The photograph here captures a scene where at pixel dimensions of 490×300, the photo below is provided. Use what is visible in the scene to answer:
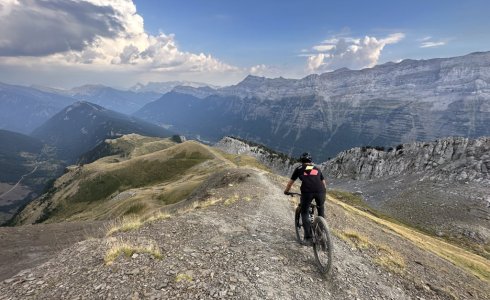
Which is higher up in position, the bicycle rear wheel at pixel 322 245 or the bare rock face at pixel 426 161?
the bicycle rear wheel at pixel 322 245

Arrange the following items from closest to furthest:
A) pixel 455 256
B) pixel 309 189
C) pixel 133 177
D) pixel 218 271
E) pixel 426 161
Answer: pixel 218 271
pixel 309 189
pixel 455 256
pixel 426 161
pixel 133 177

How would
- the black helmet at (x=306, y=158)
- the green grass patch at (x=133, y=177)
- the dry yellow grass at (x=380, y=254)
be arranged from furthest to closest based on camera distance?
the green grass patch at (x=133, y=177) < the dry yellow grass at (x=380, y=254) < the black helmet at (x=306, y=158)

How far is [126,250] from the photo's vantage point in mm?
13320

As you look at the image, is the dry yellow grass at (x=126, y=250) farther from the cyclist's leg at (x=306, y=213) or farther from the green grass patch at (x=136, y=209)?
the green grass patch at (x=136, y=209)

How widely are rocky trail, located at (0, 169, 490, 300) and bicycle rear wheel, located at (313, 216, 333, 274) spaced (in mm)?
397

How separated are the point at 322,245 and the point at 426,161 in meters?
127

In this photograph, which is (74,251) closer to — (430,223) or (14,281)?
(14,281)

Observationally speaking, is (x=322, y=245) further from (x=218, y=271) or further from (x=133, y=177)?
(x=133, y=177)

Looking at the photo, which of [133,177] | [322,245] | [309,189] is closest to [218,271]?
[322,245]

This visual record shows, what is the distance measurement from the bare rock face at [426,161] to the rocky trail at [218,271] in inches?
4038

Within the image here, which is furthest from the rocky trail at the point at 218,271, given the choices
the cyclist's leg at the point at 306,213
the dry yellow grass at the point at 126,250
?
the cyclist's leg at the point at 306,213

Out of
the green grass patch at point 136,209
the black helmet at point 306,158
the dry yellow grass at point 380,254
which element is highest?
the black helmet at point 306,158

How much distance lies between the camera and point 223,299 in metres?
10.9

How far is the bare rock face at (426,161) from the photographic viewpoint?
10531 centimetres
